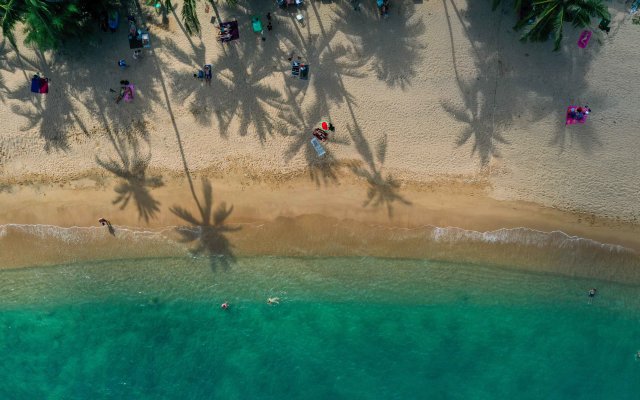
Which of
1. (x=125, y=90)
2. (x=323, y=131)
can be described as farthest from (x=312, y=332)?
(x=125, y=90)

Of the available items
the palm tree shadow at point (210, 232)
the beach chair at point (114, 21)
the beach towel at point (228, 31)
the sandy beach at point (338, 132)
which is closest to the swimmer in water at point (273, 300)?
the sandy beach at point (338, 132)

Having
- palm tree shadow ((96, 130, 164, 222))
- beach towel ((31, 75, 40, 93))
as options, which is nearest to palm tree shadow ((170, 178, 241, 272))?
palm tree shadow ((96, 130, 164, 222))

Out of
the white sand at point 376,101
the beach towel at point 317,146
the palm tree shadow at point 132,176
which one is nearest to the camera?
the white sand at point 376,101

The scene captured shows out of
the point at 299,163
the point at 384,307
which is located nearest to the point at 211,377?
the point at 384,307

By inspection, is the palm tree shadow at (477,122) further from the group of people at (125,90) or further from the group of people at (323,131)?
the group of people at (125,90)

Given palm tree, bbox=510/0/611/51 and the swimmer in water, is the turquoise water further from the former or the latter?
palm tree, bbox=510/0/611/51

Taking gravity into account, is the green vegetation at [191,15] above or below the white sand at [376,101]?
above
